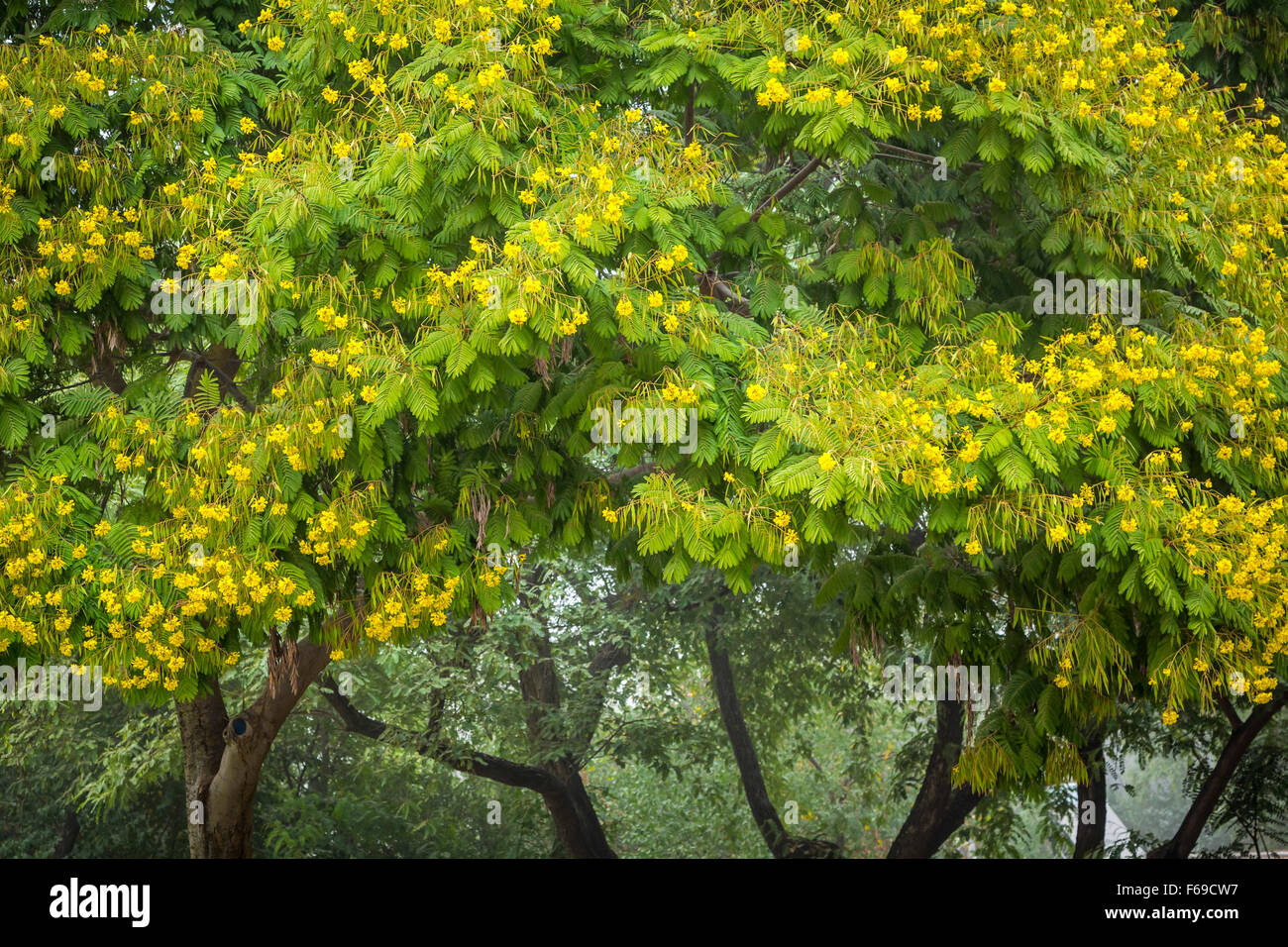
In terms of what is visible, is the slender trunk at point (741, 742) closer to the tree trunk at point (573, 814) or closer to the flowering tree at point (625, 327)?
the tree trunk at point (573, 814)

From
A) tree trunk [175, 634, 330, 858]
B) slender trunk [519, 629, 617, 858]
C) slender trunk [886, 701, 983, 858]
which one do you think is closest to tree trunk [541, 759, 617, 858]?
slender trunk [519, 629, 617, 858]

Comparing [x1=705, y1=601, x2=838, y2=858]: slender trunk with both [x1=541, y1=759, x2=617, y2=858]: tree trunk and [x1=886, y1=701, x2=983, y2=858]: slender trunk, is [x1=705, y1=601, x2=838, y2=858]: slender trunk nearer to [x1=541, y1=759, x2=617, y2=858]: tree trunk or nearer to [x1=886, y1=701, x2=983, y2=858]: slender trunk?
[x1=886, y1=701, x2=983, y2=858]: slender trunk

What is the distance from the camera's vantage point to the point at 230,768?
31.6 ft

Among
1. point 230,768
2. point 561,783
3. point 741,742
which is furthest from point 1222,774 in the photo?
point 230,768

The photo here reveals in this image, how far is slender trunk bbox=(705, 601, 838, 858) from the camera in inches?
571

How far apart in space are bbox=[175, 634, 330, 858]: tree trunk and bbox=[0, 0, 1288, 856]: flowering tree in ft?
8.41

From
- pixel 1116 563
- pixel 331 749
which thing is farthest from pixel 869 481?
pixel 331 749

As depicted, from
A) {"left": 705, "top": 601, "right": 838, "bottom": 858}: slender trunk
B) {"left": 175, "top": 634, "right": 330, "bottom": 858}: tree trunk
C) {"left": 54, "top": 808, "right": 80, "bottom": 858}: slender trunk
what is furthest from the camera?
{"left": 54, "top": 808, "right": 80, "bottom": 858}: slender trunk

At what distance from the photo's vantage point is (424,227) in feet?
22.1

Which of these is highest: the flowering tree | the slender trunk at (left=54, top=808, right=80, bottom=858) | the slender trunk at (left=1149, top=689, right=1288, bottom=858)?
the flowering tree

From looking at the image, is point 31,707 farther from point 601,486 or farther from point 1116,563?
point 1116,563

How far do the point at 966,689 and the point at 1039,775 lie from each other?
705mm

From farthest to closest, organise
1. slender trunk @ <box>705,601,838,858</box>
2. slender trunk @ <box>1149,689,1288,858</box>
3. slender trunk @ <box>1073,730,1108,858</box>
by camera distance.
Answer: slender trunk @ <box>705,601,838,858</box>, slender trunk @ <box>1073,730,1108,858</box>, slender trunk @ <box>1149,689,1288,858</box>

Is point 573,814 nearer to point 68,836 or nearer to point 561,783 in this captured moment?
point 561,783
